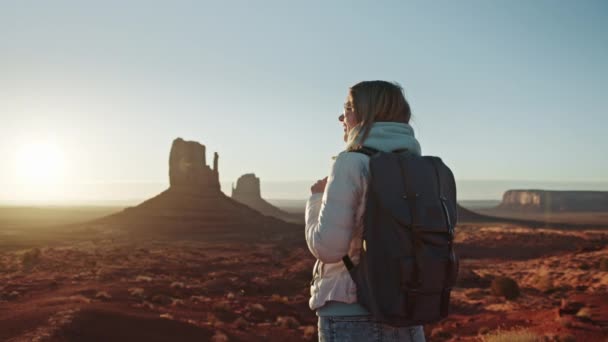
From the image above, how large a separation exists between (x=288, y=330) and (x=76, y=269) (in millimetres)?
19140

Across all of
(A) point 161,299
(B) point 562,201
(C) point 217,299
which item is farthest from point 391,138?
(B) point 562,201

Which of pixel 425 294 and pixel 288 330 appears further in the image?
pixel 288 330

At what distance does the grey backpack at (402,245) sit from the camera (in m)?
1.87

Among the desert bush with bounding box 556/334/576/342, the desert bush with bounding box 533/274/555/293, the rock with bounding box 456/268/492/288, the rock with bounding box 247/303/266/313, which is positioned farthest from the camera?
the rock with bounding box 456/268/492/288

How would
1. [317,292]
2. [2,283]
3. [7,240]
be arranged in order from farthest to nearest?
[7,240] → [2,283] → [317,292]

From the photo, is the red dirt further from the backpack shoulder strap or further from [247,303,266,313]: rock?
the backpack shoulder strap

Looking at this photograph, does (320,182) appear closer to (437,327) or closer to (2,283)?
(437,327)

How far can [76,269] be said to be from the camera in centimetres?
2752

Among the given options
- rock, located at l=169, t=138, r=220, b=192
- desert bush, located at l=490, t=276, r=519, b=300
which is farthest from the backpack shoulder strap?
rock, located at l=169, t=138, r=220, b=192

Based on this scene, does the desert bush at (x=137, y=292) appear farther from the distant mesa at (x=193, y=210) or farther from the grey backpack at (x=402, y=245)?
the distant mesa at (x=193, y=210)

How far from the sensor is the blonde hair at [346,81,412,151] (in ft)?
6.95

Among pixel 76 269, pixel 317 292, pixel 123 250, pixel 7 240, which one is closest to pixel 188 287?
pixel 76 269

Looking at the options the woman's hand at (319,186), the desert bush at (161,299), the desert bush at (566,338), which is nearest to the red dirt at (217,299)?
the desert bush at (161,299)

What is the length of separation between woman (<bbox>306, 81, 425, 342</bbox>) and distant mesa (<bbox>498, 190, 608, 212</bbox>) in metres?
194
